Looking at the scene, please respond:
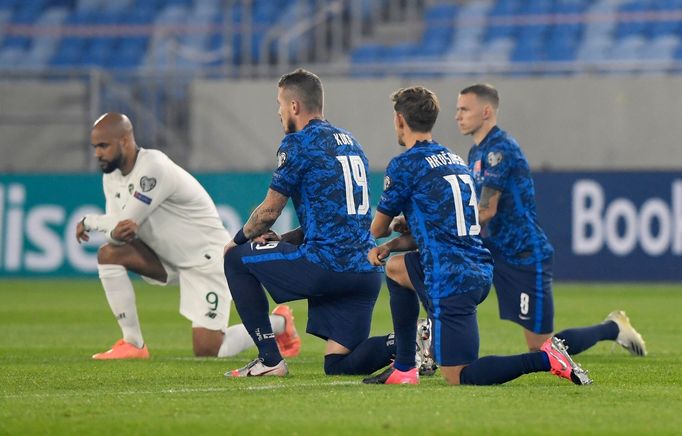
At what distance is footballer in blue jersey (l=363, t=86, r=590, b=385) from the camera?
7570 mm

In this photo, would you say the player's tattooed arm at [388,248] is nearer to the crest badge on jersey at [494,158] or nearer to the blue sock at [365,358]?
the blue sock at [365,358]

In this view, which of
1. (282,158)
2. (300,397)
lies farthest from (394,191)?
(300,397)

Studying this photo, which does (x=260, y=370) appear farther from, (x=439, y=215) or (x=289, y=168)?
(x=439, y=215)

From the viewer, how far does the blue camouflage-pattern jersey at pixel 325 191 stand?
820 centimetres

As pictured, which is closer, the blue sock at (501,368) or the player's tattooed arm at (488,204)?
the blue sock at (501,368)

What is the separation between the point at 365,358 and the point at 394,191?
53.5 inches

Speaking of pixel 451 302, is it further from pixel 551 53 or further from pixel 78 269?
pixel 551 53

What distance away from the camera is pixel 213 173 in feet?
64.6

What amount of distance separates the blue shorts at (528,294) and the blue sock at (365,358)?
1.73 m

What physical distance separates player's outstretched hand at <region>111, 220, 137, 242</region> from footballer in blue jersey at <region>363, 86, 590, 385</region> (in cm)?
276

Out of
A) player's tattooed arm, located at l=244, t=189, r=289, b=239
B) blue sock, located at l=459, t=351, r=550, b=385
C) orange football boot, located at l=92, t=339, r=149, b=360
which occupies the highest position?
player's tattooed arm, located at l=244, t=189, r=289, b=239

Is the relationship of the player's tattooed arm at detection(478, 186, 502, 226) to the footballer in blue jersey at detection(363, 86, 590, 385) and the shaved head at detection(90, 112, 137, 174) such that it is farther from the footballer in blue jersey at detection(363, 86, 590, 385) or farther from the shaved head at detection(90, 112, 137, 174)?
the shaved head at detection(90, 112, 137, 174)

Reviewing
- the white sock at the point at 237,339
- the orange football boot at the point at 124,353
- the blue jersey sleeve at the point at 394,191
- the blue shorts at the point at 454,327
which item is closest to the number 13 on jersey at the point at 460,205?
the blue jersey sleeve at the point at 394,191

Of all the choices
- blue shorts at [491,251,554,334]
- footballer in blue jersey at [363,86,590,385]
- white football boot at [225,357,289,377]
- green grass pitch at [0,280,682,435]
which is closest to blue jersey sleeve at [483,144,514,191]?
blue shorts at [491,251,554,334]
